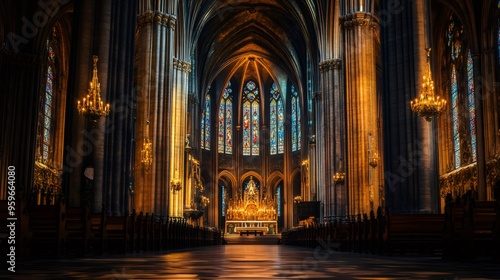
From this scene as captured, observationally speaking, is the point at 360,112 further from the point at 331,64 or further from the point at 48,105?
the point at 48,105

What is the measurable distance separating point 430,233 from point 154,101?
1609 centimetres

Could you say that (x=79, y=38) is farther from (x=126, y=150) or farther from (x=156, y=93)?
(x=156, y=93)

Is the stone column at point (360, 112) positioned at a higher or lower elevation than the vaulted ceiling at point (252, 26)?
lower

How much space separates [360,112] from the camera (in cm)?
2636

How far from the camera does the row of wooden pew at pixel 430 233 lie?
9.47 meters

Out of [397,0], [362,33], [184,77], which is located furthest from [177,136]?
[397,0]

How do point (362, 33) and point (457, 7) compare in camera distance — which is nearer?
point (362, 33)

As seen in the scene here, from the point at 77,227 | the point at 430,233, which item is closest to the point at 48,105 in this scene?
the point at 77,227

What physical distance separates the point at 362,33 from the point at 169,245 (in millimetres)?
13770

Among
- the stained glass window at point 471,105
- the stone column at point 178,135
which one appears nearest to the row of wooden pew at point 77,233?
the stone column at point 178,135

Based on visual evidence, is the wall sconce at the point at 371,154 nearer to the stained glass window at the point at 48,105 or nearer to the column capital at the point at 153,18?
the column capital at the point at 153,18

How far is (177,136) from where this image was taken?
111ft

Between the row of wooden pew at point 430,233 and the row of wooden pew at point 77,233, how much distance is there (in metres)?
6.27

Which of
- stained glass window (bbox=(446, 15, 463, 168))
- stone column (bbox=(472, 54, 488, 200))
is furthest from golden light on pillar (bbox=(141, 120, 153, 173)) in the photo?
stained glass window (bbox=(446, 15, 463, 168))
